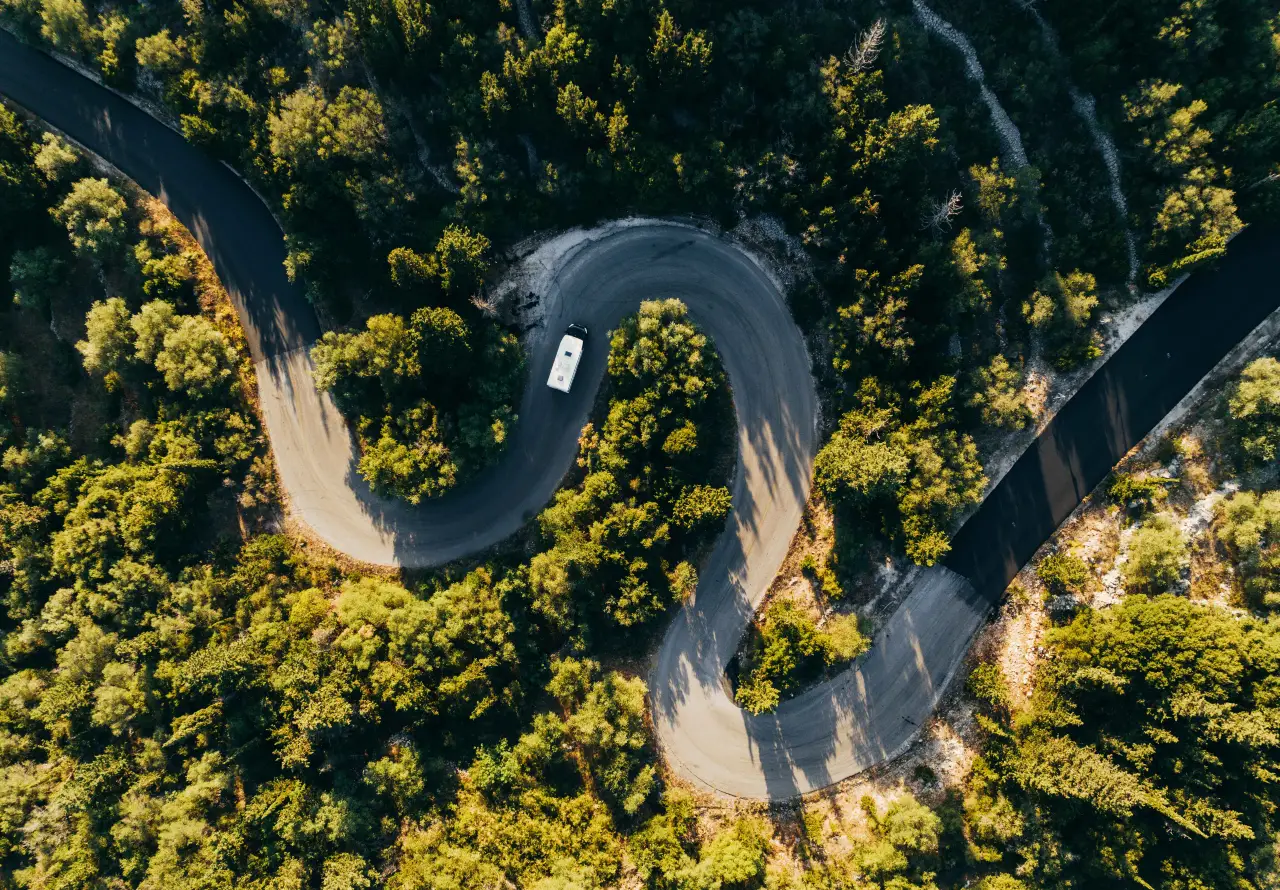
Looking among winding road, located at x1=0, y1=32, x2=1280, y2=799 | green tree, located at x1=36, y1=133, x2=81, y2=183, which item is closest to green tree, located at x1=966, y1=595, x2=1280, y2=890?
winding road, located at x1=0, y1=32, x2=1280, y2=799

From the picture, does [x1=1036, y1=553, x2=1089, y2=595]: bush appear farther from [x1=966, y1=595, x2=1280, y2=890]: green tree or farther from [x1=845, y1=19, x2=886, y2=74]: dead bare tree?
[x1=845, y1=19, x2=886, y2=74]: dead bare tree

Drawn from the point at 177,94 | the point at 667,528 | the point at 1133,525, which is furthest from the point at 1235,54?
the point at 177,94

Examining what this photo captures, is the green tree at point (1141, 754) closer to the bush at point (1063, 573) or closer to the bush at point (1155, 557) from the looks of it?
the bush at point (1155, 557)

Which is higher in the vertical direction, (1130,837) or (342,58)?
(342,58)

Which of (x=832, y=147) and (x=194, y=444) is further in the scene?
(x=194, y=444)

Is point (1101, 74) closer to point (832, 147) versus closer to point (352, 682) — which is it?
point (832, 147)

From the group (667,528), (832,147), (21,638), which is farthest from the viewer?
(21,638)

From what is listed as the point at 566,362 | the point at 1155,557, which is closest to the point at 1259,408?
the point at 1155,557

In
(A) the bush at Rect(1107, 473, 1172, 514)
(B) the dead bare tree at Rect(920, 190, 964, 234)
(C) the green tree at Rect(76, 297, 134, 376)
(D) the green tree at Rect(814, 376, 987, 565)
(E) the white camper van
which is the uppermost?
(C) the green tree at Rect(76, 297, 134, 376)
